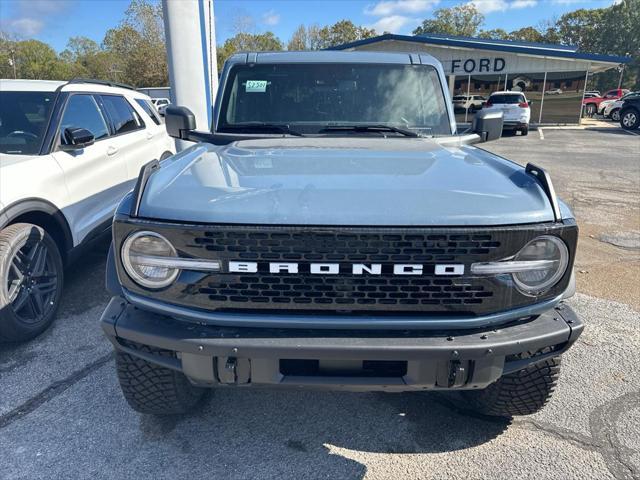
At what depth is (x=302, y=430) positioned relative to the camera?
2.59m

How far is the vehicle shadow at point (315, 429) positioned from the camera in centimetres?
237

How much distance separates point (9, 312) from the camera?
326 centimetres

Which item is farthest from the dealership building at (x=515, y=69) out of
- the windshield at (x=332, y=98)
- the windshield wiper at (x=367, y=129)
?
the windshield wiper at (x=367, y=129)

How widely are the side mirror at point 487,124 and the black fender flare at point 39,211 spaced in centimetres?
344

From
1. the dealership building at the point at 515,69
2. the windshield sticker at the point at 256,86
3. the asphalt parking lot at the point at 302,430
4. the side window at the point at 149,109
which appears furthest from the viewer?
the dealership building at the point at 515,69

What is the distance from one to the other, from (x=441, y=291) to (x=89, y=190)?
3705mm

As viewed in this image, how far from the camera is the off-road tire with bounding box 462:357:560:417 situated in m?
2.32

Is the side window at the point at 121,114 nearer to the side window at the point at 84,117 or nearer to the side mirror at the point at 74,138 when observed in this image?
the side window at the point at 84,117

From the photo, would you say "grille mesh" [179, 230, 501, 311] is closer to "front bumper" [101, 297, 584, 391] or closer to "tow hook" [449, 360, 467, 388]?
"front bumper" [101, 297, 584, 391]

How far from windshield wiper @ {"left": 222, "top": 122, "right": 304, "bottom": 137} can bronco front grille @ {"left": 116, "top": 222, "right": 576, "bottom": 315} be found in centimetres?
156

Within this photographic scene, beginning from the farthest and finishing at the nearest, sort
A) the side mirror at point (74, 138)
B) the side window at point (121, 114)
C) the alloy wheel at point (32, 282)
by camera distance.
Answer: the side window at point (121, 114) → the side mirror at point (74, 138) → the alloy wheel at point (32, 282)

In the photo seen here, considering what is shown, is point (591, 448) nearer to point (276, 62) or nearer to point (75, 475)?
point (75, 475)

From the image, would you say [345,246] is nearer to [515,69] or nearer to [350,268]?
[350,268]

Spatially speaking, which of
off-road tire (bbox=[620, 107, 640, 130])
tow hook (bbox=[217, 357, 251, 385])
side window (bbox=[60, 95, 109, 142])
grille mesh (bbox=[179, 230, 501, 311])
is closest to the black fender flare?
side window (bbox=[60, 95, 109, 142])
